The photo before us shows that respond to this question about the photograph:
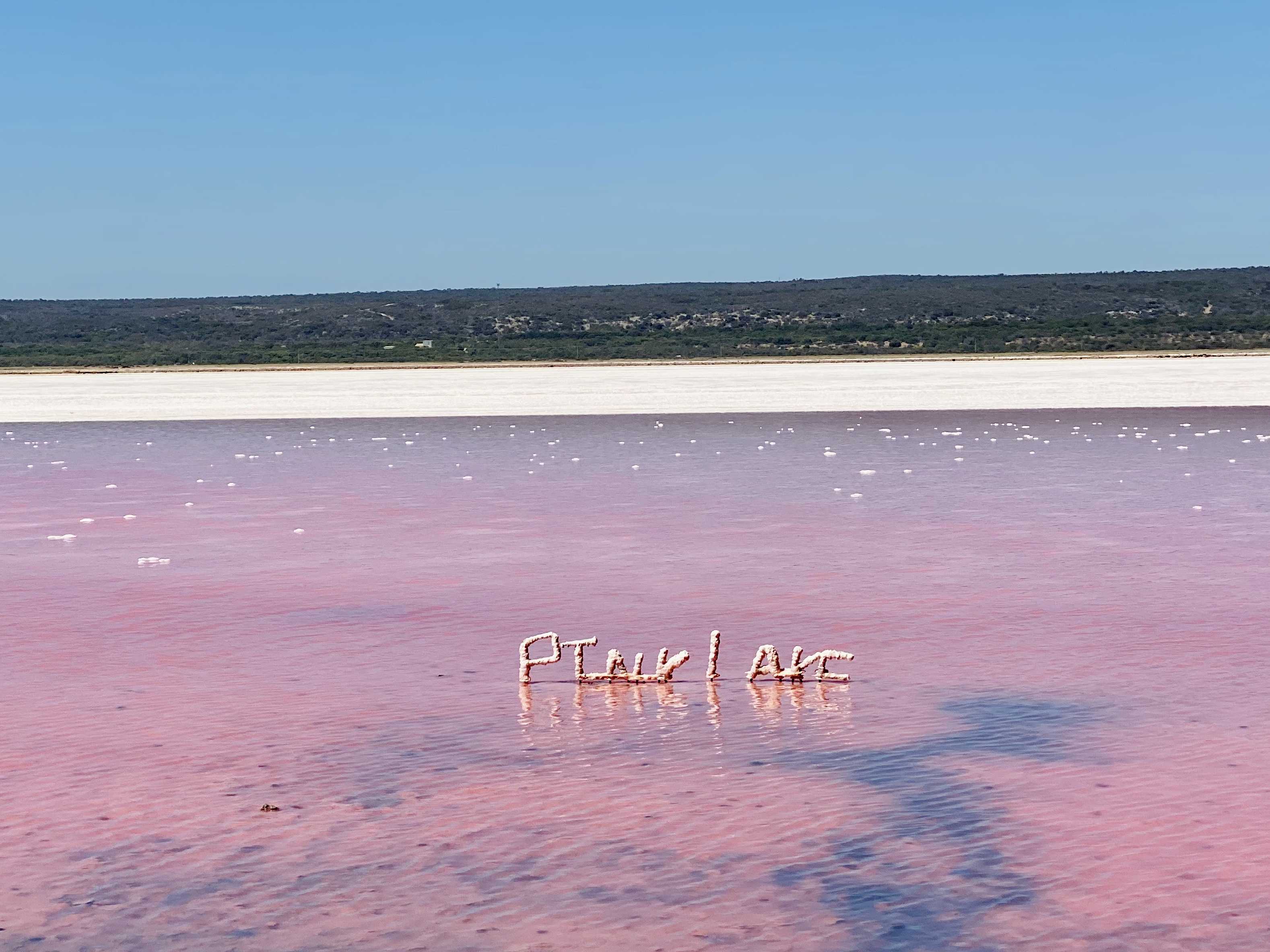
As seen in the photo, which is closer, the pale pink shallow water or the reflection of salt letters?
the pale pink shallow water

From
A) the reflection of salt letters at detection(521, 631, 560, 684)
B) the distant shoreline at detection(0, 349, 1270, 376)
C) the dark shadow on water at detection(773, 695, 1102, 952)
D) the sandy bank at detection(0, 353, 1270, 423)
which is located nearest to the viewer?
the dark shadow on water at detection(773, 695, 1102, 952)

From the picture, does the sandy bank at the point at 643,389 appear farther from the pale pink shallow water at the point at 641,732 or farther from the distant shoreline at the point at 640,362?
the pale pink shallow water at the point at 641,732

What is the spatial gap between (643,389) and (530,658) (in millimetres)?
42309

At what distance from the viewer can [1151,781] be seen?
8.68 metres

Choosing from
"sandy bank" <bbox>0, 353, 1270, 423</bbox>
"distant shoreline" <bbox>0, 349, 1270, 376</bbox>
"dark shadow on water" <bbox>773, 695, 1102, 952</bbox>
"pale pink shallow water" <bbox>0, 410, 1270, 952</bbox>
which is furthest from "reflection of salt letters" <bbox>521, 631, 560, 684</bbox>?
"distant shoreline" <bbox>0, 349, 1270, 376</bbox>

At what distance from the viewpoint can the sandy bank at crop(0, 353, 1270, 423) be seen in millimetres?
43906

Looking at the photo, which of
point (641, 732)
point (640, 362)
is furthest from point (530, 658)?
point (640, 362)

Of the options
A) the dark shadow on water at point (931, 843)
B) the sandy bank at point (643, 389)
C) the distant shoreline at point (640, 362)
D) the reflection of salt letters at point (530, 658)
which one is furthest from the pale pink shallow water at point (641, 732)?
the distant shoreline at point (640, 362)

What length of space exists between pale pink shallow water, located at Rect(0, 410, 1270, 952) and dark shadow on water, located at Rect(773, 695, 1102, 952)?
20 mm

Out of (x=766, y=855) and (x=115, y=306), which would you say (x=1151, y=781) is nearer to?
(x=766, y=855)

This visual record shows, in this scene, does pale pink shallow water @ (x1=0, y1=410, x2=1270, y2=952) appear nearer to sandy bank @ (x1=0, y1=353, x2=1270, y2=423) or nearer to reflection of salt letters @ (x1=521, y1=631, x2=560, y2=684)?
reflection of salt letters @ (x1=521, y1=631, x2=560, y2=684)

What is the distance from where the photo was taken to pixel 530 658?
11547 millimetres

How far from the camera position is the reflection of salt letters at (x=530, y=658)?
36.4 ft

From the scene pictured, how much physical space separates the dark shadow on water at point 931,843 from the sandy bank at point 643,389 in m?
32.1
